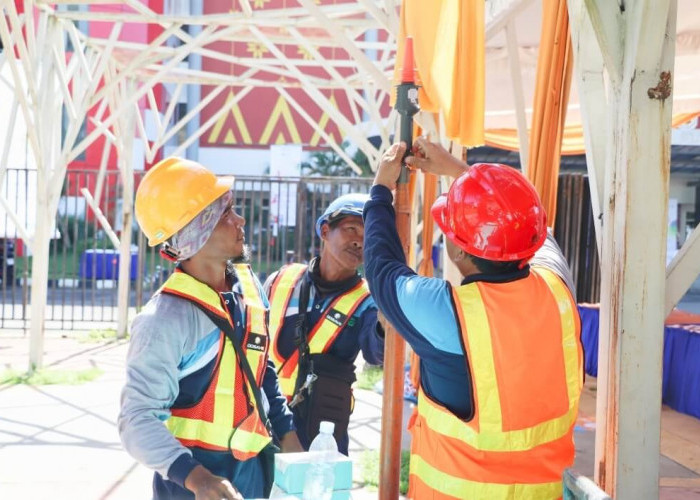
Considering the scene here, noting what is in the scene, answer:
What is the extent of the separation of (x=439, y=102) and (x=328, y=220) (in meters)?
0.98

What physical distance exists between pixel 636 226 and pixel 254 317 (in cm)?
129

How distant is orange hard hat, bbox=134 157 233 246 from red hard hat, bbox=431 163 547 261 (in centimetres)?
76

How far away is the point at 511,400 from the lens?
1896 millimetres

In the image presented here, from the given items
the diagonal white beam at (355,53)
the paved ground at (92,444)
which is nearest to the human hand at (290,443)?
the paved ground at (92,444)

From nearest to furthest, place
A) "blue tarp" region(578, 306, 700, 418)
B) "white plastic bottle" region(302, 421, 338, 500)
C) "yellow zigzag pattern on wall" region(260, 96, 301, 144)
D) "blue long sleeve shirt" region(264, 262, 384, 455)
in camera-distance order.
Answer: "white plastic bottle" region(302, 421, 338, 500), "blue long sleeve shirt" region(264, 262, 384, 455), "blue tarp" region(578, 306, 700, 418), "yellow zigzag pattern on wall" region(260, 96, 301, 144)

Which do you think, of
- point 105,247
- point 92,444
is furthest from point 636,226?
point 105,247

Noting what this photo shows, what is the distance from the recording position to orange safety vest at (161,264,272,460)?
7.11 ft

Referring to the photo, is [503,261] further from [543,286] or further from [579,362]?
[579,362]

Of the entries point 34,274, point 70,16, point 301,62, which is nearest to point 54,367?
point 34,274

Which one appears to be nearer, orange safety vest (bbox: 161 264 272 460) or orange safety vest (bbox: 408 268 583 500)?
orange safety vest (bbox: 408 268 583 500)

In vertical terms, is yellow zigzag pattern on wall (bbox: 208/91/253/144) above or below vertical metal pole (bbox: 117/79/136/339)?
above

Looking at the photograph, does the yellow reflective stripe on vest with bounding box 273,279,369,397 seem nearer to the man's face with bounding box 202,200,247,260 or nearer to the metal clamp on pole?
the man's face with bounding box 202,200,247,260

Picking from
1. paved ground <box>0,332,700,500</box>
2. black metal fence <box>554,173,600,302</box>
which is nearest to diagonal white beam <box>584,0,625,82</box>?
paved ground <box>0,332,700,500</box>

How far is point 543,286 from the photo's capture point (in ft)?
6.53
